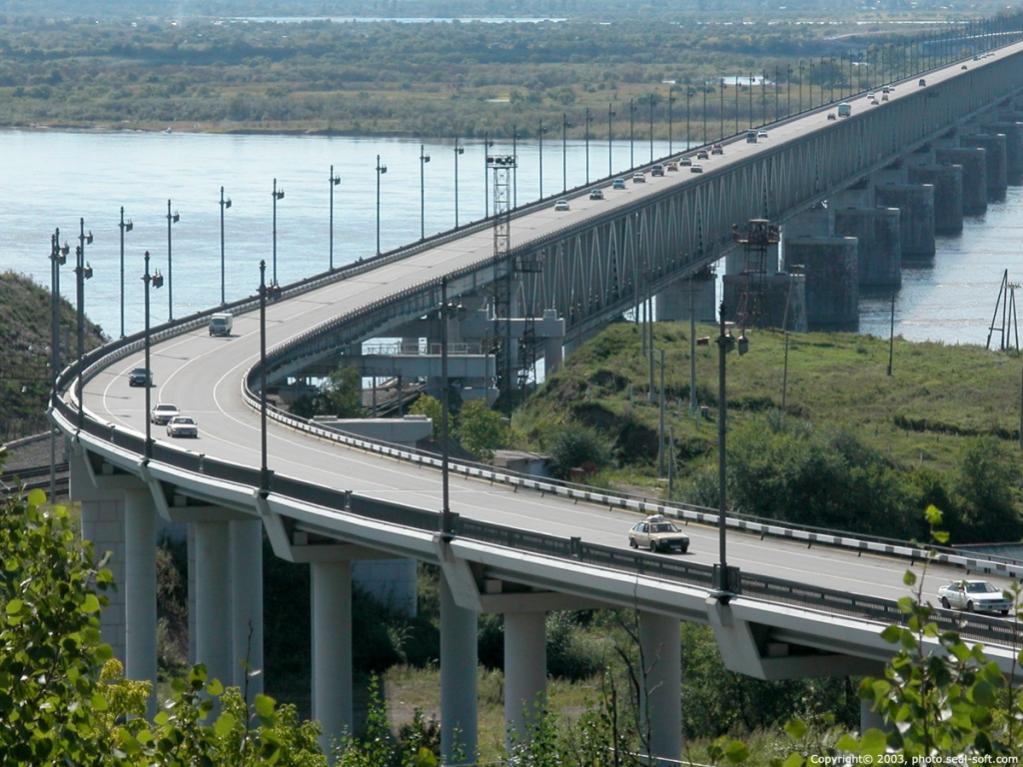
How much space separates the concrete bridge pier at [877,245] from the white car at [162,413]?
8100 centimetres

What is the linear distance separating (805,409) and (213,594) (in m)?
33.8

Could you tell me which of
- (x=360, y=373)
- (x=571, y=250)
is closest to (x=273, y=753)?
(x=360, y=373)

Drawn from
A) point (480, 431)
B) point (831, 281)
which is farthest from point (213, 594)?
point (831, 281)

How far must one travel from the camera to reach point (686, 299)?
109 meters

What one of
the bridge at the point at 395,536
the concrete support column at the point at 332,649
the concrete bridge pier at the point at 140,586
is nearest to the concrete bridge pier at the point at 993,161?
the bridge at the point at 395,536

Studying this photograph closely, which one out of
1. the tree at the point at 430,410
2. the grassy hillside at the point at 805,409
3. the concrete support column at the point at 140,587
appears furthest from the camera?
the tree at the point at 430,410

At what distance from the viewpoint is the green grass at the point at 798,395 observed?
6575 cm

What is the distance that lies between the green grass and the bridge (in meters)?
5.01

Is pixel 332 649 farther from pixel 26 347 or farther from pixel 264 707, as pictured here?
pixel 26 347

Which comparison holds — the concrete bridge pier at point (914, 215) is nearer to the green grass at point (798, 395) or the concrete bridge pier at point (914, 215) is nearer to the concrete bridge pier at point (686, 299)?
the concrete bridge pier at point (686, 299)

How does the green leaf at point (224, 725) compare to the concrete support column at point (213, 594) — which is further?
the concrete support column at point (213, 594)

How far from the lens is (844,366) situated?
271 feet

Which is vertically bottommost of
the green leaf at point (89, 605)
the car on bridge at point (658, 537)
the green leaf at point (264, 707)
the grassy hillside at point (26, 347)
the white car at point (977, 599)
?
the grassy hillside at point (26, 347)

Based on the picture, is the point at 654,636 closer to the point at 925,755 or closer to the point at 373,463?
the point at 373,463
